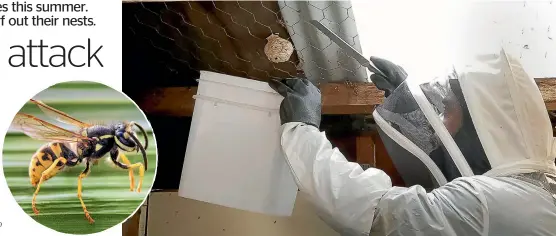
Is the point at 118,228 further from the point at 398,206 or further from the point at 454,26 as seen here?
the point at 454,26

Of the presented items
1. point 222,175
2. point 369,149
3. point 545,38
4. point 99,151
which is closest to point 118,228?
point 99,151

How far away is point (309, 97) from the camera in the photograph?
0.99 meters

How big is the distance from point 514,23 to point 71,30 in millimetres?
703

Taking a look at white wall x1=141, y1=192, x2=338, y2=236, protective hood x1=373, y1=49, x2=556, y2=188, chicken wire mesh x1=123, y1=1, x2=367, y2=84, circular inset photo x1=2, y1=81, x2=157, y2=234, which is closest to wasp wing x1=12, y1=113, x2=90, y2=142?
circular inset photo x1=2, y1=81, x2=157, y2=234

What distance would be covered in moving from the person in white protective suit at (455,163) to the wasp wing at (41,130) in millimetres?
334

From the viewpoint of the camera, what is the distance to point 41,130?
0.83 metres

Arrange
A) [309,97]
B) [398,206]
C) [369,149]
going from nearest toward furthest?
[398,206] < [309,97] < [369,149]

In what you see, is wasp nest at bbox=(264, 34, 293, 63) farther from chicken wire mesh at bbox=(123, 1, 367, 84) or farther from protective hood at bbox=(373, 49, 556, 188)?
protective hood at bbox=(373, 49, 556, 188)

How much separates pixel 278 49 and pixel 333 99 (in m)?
0.14

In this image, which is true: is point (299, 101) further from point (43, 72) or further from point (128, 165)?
point (43, 72)

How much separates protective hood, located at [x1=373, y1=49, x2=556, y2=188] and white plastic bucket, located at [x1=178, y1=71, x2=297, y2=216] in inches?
8.2

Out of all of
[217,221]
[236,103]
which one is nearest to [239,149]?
[236,103]

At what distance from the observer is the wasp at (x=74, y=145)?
829 mm

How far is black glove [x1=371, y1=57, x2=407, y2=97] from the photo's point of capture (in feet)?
3.11
